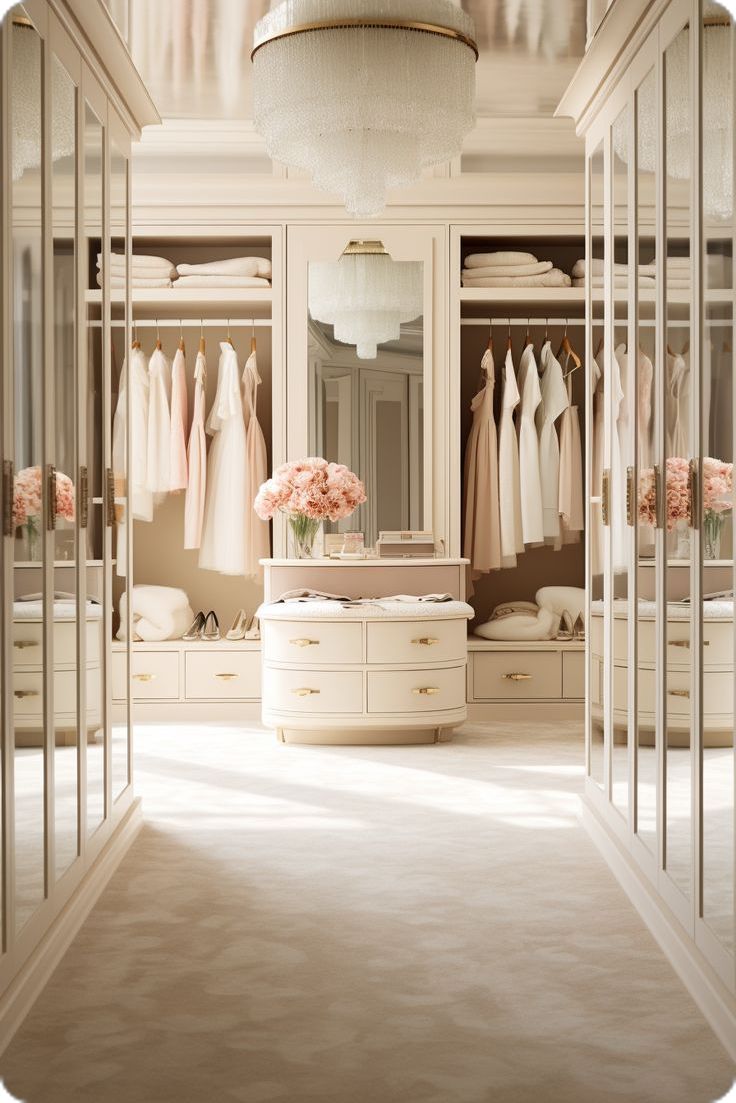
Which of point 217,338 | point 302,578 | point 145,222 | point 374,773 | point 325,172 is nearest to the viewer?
point 325,172

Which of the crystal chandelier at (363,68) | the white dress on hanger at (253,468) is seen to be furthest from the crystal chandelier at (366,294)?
the crystal chandelier at (363,68)

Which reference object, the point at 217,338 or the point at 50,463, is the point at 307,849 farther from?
the point at 217,338

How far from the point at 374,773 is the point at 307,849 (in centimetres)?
112

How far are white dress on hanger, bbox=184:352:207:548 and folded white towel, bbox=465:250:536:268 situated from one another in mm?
1505

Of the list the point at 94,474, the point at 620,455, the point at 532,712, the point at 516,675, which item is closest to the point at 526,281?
the point at 516,675

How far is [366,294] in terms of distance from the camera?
19.4ft

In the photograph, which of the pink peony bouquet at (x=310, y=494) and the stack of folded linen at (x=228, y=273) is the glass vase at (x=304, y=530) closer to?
the pink peony bouquet at (x=310, y=494)

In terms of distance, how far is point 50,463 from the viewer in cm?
262

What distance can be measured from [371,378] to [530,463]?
0.93m

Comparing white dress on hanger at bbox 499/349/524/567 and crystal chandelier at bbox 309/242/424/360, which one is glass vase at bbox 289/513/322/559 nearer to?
crystal chandelier at bbox 309/242/424/360

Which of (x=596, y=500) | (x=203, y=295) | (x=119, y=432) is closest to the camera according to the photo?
(x=119, y=432)

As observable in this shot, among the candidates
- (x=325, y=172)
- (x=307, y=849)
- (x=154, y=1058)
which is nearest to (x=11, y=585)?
(x=154, y=1058)

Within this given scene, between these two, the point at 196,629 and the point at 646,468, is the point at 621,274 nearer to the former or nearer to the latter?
the point at 646,468

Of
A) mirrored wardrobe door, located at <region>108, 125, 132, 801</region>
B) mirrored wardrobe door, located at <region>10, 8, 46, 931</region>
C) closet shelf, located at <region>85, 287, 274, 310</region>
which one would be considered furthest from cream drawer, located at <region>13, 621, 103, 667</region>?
closet shelf, located at <region>85, 287, 274, 310</region>
